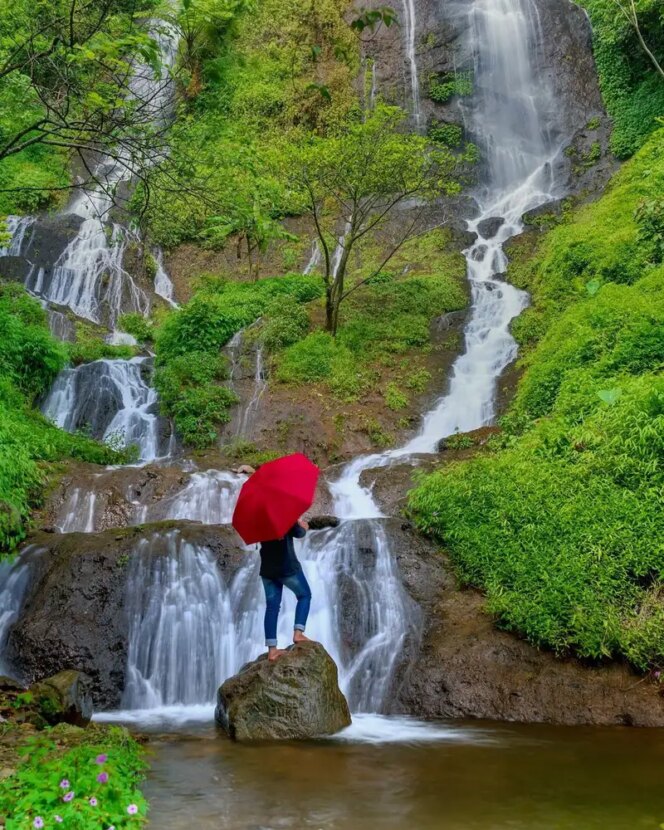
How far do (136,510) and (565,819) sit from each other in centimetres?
840

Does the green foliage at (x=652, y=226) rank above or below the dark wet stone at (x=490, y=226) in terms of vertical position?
below

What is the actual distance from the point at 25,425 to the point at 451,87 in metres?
21.4

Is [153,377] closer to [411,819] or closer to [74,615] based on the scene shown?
[74,615]

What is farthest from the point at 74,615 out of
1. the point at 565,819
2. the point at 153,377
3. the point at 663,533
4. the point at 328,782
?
the point at 153,377

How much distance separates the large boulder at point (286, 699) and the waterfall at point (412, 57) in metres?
23.9

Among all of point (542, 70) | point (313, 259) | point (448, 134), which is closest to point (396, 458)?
point (313, 259)

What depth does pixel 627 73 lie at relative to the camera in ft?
77.7

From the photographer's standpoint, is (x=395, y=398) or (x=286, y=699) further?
(x=395, y=398)

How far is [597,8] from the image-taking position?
25484 mm

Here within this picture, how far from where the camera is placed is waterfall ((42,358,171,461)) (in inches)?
566

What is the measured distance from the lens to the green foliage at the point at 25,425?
9961 mm

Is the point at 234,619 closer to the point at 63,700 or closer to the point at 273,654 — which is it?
the point at 273,654

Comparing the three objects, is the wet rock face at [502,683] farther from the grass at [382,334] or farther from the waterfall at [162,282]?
the waterfall at [162,282]

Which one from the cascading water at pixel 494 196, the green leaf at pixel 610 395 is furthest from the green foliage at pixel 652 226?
the green leaf at pixel 610 395
